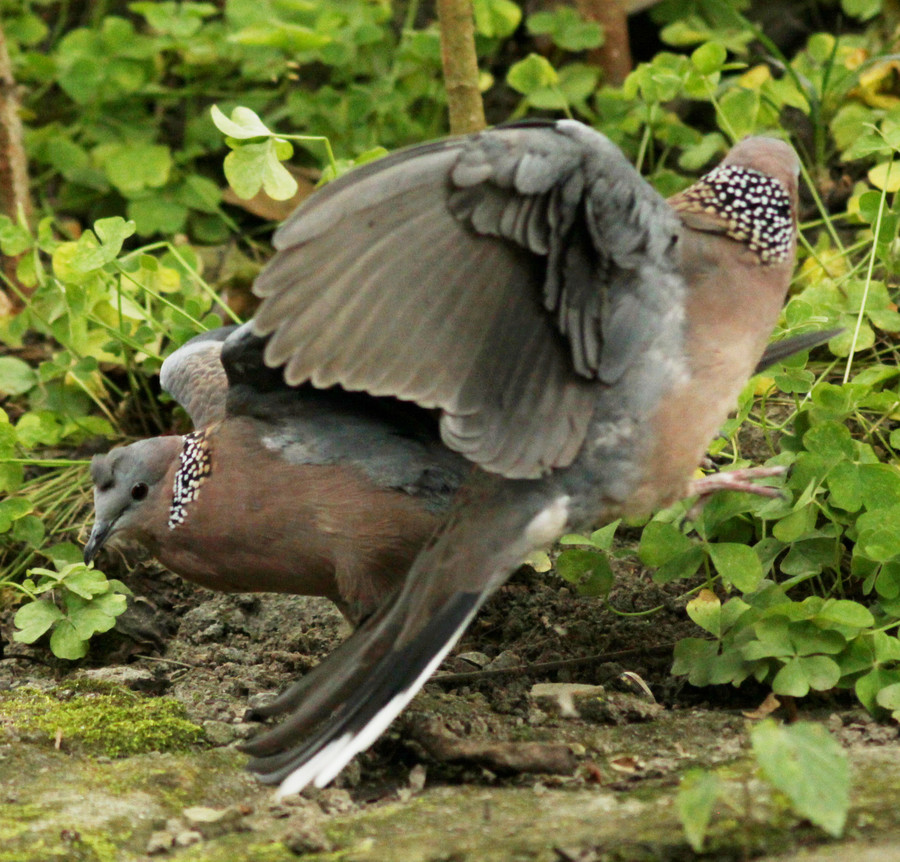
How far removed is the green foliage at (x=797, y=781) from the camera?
2225mm

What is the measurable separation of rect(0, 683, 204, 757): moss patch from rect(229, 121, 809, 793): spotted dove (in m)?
0.25

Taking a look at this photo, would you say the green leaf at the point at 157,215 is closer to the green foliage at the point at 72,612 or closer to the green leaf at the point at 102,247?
the green leaf at the point at 102,247

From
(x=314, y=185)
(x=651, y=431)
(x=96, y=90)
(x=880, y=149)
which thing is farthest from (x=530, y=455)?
(x=96, y=90)

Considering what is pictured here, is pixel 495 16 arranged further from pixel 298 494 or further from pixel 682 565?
pixel 682 565

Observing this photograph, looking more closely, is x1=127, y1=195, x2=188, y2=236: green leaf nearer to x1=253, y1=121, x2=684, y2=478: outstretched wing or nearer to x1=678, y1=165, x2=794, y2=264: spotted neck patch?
x1=678, y1=165, x2=794, y2=264: spotted neck patch

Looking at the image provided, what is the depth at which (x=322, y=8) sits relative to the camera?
6.09 metres

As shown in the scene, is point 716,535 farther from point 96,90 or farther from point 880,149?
point 96,90

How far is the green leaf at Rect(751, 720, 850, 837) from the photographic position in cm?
223

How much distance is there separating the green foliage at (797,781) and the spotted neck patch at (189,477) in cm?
193

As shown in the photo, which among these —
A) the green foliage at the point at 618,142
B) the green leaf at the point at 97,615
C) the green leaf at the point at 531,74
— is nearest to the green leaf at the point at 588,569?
the green foliage at the point at 618,142

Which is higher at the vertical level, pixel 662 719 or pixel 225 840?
pixel 225 840

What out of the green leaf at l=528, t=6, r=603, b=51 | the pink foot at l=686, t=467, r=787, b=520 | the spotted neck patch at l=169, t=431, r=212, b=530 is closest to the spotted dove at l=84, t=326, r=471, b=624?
the spotted neck patch at l=169, t=431, r=212, b=530

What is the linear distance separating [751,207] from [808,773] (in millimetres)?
1796

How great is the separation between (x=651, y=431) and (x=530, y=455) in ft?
1.13
